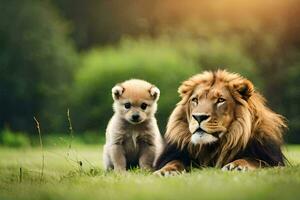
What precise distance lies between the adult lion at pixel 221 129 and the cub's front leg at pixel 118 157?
1.42 ft

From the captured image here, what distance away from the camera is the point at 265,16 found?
13.3m

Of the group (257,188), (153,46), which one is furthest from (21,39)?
(257,188)

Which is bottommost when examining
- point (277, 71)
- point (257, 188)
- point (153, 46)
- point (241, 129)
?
point (257, 188)

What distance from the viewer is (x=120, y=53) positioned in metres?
13.8

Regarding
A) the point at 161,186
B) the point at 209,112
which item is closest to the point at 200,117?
the point at 209,112

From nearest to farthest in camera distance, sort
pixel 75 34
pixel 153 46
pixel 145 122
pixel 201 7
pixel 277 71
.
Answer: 1. pixel 145 122
2. pixel 277 71
3. pixel 153 46
4. pixel 201 7
5. pixel 75 34

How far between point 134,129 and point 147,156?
19cm

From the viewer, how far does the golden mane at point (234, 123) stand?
5.20 meters

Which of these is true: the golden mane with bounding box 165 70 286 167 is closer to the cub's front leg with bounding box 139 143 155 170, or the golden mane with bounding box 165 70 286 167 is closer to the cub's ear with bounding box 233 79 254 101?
the cub's ear with bounding box 233 79 254 101

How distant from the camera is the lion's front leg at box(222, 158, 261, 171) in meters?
5.00

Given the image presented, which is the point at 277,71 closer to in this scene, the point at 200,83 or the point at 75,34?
the point at 200,83

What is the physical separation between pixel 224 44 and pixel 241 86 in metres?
8.67

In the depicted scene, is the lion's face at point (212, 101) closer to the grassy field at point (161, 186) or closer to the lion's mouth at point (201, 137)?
the lion's mouth at point (201, 137)

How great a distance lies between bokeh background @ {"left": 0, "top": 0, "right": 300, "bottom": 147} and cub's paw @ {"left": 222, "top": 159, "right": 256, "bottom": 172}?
3967 millimetres
